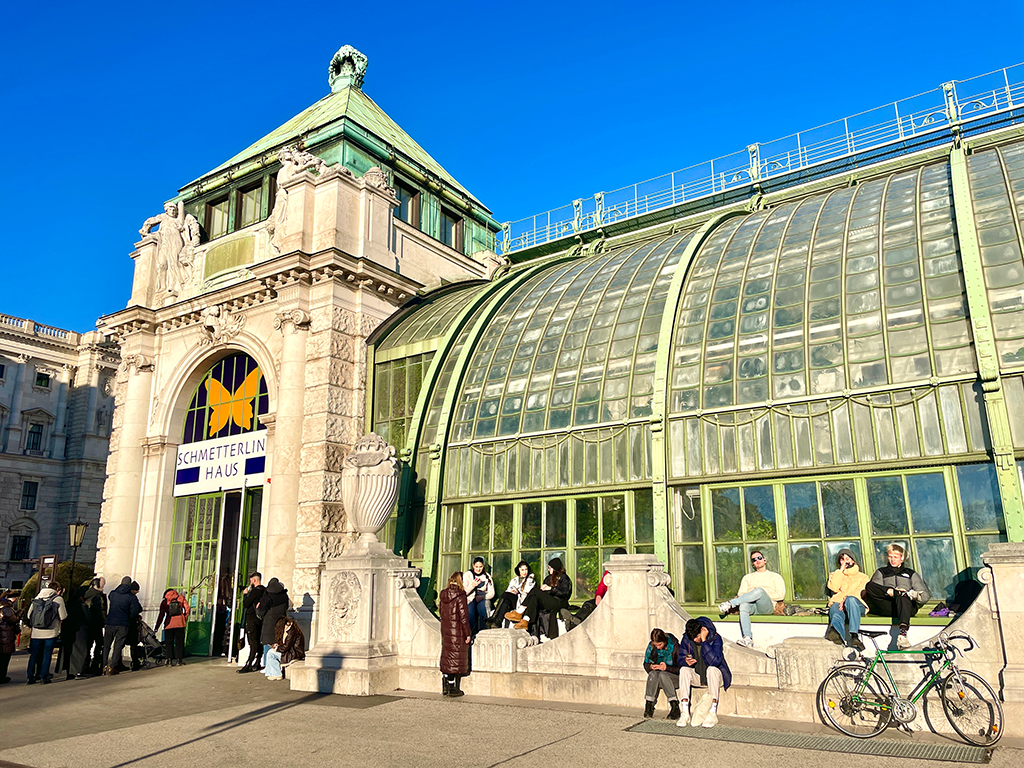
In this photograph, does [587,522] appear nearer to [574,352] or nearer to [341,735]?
[574,352]

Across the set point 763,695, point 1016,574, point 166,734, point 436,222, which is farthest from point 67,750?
point 436,222

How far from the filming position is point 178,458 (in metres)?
25.2

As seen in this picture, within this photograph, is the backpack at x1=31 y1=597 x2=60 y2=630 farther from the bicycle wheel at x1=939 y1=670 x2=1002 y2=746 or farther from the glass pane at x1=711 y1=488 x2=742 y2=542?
the bicycle wheel at x1=939 y1=670 x2=1002 y2=746

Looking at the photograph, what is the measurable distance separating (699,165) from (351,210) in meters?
11.8

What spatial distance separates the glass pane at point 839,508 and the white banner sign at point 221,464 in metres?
15.2

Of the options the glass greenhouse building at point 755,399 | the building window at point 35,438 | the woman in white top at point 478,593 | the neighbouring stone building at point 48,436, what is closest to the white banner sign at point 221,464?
the glass greenhouse building at point 755,399

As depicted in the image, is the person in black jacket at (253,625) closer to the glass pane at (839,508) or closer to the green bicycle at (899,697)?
the glass pane at (839,508)

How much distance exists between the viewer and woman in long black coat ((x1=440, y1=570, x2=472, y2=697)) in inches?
524

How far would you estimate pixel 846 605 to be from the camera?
1154 cm

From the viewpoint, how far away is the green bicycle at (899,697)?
894cm

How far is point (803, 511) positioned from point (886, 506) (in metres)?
1.42

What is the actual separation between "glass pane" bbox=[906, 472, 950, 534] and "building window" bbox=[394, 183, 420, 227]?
1874cm

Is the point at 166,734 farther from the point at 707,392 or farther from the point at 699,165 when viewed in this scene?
the point at 699,165

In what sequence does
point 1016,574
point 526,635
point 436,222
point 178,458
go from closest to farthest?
point 1016,574
point 526,635
point 178,458
point 436,222
